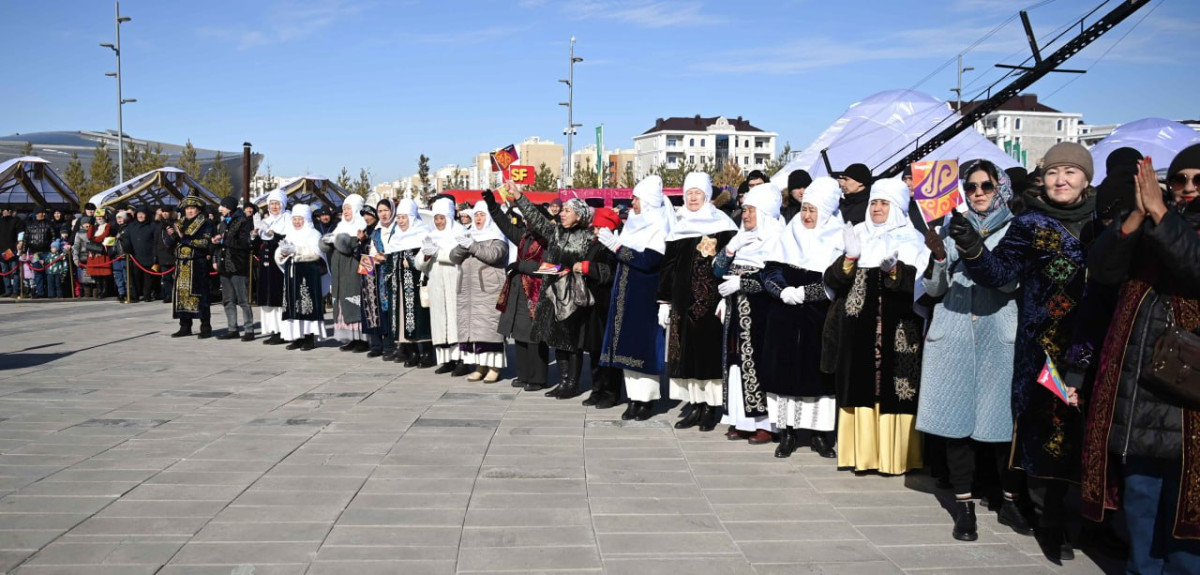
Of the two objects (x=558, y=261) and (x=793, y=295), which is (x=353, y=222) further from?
(x=793, y=295)

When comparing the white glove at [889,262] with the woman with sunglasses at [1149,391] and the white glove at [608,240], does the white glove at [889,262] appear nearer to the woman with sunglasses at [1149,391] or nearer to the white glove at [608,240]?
the woman with sunglasses at [1149,391]

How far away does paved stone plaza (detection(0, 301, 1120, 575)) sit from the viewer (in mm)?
4457

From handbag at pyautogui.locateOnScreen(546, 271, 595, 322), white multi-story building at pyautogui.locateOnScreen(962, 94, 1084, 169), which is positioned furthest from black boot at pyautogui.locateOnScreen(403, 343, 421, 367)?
white multi-story building at pyautogui.locateOnScreen(962, 94, 1084, 169)

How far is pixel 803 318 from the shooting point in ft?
21.6

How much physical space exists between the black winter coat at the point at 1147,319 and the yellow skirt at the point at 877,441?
211 centimetres

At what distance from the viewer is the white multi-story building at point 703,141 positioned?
409 ft

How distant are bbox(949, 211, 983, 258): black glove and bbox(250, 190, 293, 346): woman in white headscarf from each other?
9.48m

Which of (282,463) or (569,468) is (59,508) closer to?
(282,463)

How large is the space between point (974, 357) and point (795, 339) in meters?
1.67

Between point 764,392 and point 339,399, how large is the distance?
402cm

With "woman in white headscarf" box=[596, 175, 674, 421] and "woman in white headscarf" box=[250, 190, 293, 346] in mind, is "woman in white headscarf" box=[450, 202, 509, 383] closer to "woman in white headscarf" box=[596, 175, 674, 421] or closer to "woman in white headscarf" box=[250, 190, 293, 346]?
"woman in white headscarf" box=[596, 175, 674, 421]

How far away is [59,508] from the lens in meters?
5.16

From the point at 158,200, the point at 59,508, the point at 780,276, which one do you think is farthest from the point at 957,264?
the point at 158,200

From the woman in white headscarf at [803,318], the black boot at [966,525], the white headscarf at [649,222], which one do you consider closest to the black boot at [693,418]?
the woman in white headscarf at [803,318]
